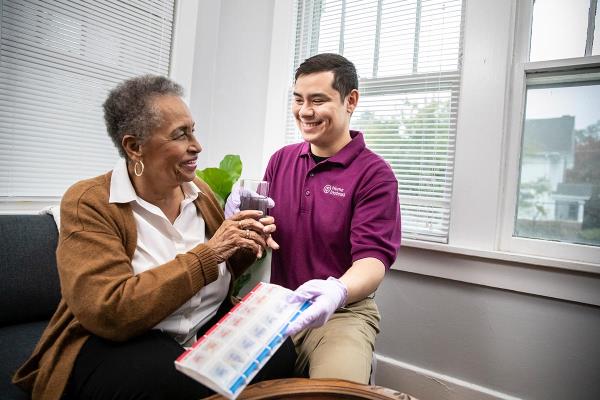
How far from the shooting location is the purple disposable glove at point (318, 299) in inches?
36.5

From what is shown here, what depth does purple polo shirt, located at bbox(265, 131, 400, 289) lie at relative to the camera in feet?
4.46

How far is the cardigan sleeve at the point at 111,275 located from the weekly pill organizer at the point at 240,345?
0.82 ft

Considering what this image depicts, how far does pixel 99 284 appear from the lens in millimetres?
967

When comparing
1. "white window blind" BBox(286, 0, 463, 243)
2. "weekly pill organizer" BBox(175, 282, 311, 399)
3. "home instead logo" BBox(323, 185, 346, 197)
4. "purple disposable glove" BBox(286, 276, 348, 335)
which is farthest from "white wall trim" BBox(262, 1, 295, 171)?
"weekly pill organizer" BBox(175, 282, 311, 399)

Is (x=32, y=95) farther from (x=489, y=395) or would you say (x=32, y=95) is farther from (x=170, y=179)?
(x=489, y=395)

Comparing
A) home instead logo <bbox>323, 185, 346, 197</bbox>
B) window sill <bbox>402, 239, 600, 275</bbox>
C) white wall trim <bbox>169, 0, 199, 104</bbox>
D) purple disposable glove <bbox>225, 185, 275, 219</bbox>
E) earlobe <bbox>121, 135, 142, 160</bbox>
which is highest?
white wall trim <bbox>169, 0, 199, 104</bbox>

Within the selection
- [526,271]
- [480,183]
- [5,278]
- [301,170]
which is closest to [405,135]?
[480,183]

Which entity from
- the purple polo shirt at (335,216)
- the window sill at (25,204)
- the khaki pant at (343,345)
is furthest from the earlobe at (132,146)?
the window sill at (25,204)

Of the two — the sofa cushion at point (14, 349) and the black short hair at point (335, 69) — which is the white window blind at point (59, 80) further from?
the black short hair at point (335, 69)

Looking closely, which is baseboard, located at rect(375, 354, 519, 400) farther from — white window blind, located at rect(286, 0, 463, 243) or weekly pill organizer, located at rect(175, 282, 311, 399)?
weekly pill organizer, located at rect(175, 282, 311, 399)

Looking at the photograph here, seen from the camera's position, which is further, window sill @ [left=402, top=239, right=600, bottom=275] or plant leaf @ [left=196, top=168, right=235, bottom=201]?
plant leaf @ [left=196, top=168, right=235, bottom=201]

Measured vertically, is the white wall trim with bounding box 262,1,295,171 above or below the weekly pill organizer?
above

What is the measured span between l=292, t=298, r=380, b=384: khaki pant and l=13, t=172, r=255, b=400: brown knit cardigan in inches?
16.7

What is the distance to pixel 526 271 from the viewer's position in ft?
5.28
